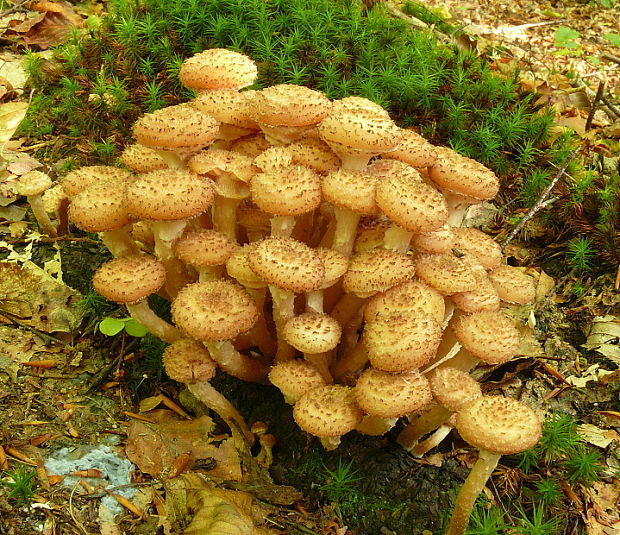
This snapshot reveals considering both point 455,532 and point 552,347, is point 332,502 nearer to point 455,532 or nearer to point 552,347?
point 455,532

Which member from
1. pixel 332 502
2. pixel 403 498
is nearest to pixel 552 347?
pixel 403 498

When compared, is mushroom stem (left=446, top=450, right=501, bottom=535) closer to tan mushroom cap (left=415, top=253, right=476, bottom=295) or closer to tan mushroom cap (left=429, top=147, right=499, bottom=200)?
tan mushroom cap (left=415, top=253, right=476, bottom=295)

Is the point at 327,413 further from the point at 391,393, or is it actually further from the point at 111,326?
the point at 111,326

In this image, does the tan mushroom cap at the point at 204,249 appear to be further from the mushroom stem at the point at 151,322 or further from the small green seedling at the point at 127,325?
the small green seedling at the point at 127,325

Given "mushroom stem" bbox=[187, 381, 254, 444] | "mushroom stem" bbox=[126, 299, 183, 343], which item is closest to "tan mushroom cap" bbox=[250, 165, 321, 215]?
"mushroom stem" bbox=[126, 299, 183, 343]

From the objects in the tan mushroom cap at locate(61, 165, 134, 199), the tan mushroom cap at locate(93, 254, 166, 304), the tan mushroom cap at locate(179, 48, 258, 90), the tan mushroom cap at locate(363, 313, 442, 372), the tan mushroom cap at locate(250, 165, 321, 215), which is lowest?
the tan mushroom cap at locate(93, 254, 166, 304)

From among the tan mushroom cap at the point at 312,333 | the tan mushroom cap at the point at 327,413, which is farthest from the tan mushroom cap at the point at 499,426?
the tan mushroom cap at the point at 312,333
